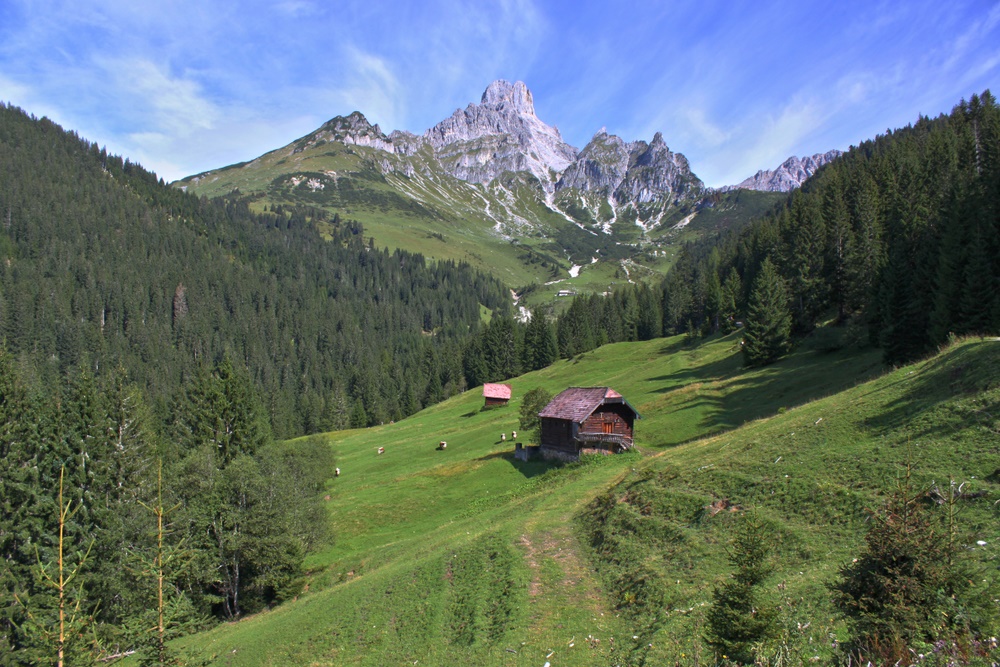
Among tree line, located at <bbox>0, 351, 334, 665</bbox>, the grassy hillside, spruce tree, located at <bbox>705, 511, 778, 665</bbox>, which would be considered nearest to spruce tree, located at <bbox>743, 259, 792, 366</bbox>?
the grassy hillside

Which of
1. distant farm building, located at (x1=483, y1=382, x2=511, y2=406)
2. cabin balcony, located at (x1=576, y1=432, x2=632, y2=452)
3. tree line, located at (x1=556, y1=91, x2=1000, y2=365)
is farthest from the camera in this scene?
distant farm building, located at (x1=483, y1=382, x2=511, y2=406)

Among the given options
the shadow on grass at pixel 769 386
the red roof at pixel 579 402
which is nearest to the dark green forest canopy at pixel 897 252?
the shadow on grass at pixel 769 386

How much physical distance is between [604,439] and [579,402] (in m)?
5.14

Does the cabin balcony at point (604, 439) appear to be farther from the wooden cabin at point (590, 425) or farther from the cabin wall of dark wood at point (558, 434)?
the cabin wall of dark wood at point (558, 434)

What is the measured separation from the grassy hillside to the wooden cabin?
5.73m

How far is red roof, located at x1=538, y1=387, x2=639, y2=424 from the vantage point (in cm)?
5162

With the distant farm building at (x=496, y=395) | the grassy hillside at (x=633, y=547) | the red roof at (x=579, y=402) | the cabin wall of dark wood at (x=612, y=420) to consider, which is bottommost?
the grassy hillside at (x=633, y=547)

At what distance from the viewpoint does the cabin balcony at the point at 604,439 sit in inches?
1996

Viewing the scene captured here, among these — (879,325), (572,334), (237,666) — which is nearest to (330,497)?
(237,666)

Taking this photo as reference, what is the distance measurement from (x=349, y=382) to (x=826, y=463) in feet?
523

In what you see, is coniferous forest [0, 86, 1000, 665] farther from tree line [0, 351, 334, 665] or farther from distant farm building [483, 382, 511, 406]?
distant farm building [483, 382, 511, 406]

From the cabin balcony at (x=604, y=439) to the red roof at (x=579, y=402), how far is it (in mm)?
1613

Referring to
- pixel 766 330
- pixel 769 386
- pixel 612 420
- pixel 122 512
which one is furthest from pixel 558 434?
pixel 122 512

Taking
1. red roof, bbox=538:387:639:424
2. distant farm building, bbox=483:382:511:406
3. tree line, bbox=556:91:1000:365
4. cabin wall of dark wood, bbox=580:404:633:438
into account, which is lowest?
cabin wall of dark wood, bbox=580:404:633:438
